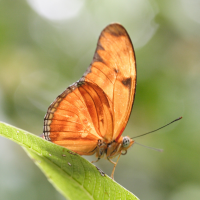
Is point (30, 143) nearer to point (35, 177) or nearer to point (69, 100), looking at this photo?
point (69, 100)

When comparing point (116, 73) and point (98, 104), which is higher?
point (116, 73)

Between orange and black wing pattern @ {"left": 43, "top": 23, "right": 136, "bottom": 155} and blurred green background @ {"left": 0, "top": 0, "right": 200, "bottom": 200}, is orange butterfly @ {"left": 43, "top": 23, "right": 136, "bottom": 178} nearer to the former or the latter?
orange and black wing pattern @ {"left": 43, "top": 23, "right": 136, "bottom": 155}

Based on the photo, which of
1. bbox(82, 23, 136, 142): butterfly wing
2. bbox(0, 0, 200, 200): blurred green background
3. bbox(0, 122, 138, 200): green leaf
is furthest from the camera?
bbox(0, 0, 200, 200): blurred green background

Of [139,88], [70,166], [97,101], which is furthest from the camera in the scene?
[139,88]

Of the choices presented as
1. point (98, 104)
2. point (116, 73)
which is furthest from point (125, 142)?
point (116, 73)

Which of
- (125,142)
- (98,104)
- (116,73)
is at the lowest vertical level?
(125,142)

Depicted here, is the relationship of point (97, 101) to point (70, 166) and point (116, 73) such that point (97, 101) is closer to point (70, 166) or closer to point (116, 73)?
point (116, 73)

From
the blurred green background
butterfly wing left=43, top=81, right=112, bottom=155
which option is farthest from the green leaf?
the blurred green background

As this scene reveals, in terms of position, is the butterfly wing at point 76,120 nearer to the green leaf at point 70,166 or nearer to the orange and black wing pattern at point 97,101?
the orange and black wing pattern at point 97,101
